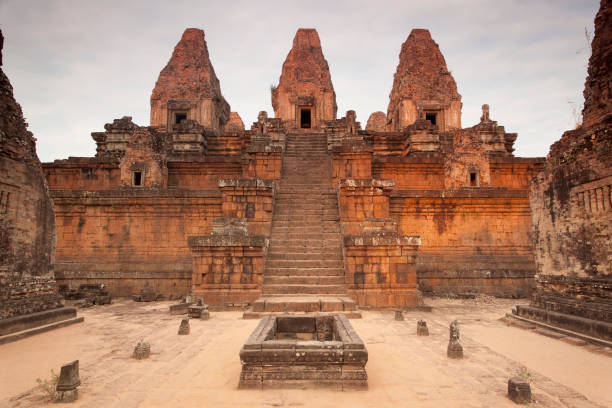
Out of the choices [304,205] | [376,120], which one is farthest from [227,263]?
[376,120]

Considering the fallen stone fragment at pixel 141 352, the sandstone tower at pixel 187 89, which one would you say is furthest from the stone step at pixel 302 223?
the sandstone tower at pixel 187 89

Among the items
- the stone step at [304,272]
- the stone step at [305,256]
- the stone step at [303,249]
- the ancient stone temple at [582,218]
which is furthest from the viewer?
the stone step at [303,249]

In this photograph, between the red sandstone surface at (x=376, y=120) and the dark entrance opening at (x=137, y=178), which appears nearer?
the dark entrance opening at (x=137, y=178)

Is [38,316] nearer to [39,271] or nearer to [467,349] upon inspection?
[39,271]

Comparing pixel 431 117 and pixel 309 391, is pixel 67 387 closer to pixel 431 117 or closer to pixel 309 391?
pixel 309 391

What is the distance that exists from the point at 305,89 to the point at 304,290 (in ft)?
61.9

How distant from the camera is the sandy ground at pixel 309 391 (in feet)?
12.1

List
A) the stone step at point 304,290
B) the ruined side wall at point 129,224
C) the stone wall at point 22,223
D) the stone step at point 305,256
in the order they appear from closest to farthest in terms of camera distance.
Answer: the stone wall at point 22,223
the stone step at point 304,290
the stone step at point 305,256
the ruined side wall at point 129,224

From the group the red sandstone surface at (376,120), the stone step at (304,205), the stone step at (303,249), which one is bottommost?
the stone step at (303,249)

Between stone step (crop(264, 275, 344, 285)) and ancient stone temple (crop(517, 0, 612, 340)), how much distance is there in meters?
3.89

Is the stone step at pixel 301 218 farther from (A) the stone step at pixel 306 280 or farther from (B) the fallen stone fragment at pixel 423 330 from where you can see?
(B) the fallen stone fragment at pixel 423 330

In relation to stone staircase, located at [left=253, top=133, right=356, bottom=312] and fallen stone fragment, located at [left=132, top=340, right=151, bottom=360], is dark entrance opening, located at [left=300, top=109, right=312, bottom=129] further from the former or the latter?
fallen stone fragment, located at [left=132, top=340, right=151, bottom=360]

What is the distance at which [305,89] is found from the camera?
24875mm

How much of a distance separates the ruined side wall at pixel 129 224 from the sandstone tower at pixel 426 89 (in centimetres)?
1645
